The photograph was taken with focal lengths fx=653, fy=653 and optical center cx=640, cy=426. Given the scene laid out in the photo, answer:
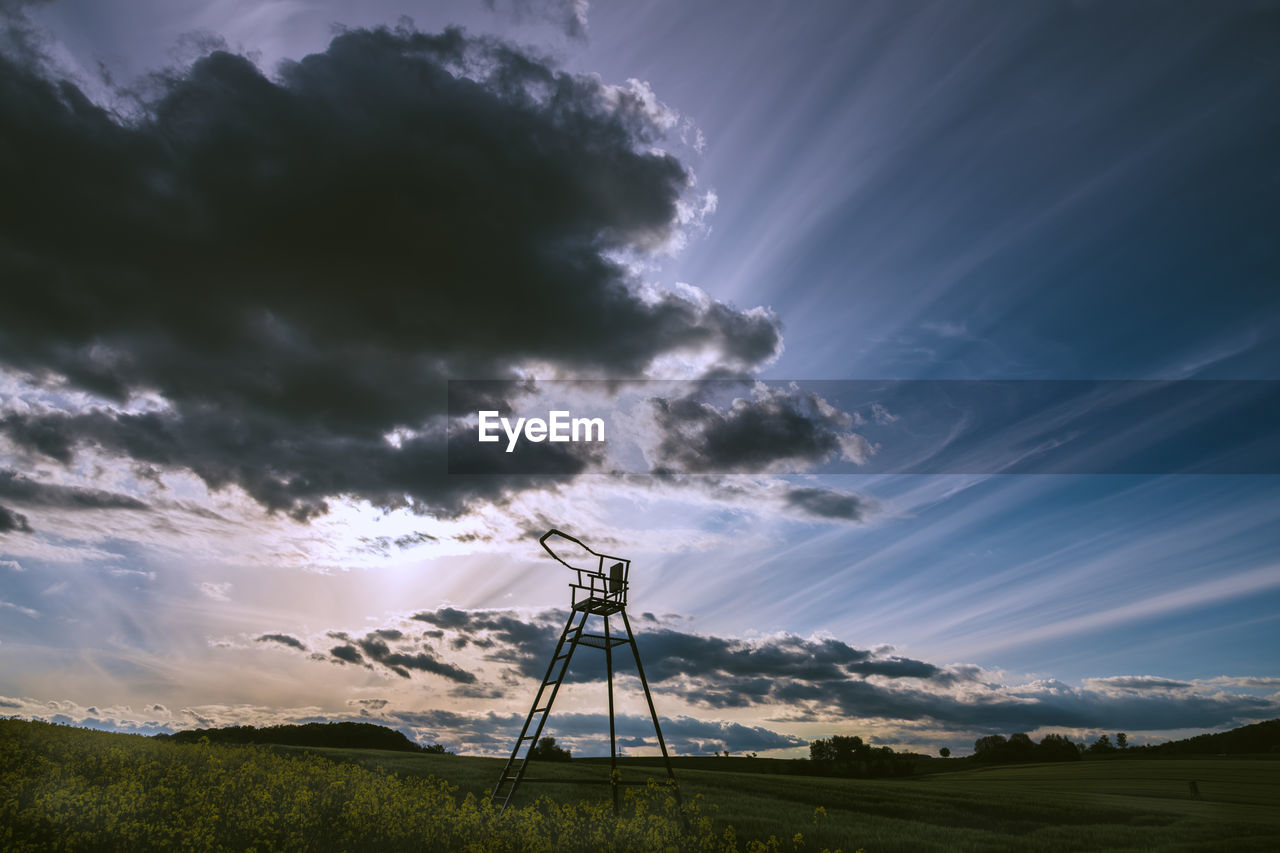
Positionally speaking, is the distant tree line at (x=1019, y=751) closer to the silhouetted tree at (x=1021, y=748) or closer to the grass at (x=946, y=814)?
the silhouetted tree at (x=1021, y=748)

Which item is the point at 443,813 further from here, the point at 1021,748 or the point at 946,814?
the point at 1021,748

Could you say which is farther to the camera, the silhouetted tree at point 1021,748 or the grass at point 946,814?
the silhouetted tree at point 1021,748

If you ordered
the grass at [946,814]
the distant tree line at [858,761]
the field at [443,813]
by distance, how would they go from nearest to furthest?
the field at [443,813] → the grass at [946,814] → the distant tree line at [858,761]

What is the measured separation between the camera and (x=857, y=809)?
1072 inches

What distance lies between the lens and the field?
1451 centimetres

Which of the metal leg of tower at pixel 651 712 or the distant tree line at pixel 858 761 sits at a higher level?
the metal leg of tower at pixel 651 712

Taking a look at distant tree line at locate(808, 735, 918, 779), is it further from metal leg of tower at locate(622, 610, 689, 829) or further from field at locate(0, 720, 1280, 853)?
metal leg of tower at locate(622, 610, 689, 829)

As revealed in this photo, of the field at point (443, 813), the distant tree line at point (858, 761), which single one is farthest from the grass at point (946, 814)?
the distant tree line at point (858, 761)

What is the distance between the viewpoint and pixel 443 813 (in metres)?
17.6

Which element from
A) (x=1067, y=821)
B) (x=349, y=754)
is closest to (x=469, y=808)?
(x=349, y=754)

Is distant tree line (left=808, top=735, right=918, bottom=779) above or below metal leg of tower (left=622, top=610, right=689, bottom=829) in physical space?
below

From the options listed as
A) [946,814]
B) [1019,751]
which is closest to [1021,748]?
[1019,751]

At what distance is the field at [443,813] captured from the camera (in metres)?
14.5

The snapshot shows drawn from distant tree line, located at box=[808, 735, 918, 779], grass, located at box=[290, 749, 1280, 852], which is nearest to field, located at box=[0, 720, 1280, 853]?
grass, located at box=[290, 749, 1280, 852]
